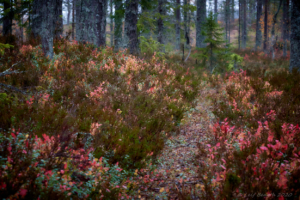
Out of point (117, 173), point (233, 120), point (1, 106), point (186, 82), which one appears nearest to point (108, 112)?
point (117, 173)

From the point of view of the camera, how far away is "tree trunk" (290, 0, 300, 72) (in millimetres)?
6961

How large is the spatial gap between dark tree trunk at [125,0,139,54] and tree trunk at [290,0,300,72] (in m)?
6.67

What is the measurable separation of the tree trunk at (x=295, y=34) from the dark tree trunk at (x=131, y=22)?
667 cm

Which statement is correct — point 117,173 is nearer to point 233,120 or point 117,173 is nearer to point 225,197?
point 225,197

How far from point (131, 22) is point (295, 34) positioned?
23.1 ft

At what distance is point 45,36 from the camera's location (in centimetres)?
562

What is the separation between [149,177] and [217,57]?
11.0m

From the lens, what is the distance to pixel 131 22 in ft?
28.8

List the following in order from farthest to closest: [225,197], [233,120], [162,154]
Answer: [233,120] → [162,154] → [225,197]

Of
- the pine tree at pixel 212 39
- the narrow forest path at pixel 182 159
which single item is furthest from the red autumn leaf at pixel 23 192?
the pine tree at pixel 212 39

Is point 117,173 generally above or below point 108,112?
below

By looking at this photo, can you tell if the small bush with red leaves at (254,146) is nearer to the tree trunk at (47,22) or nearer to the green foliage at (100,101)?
the green foliage at (100,101)

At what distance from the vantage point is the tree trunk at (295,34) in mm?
6961

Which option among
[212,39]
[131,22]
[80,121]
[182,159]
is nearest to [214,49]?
[212,39]
